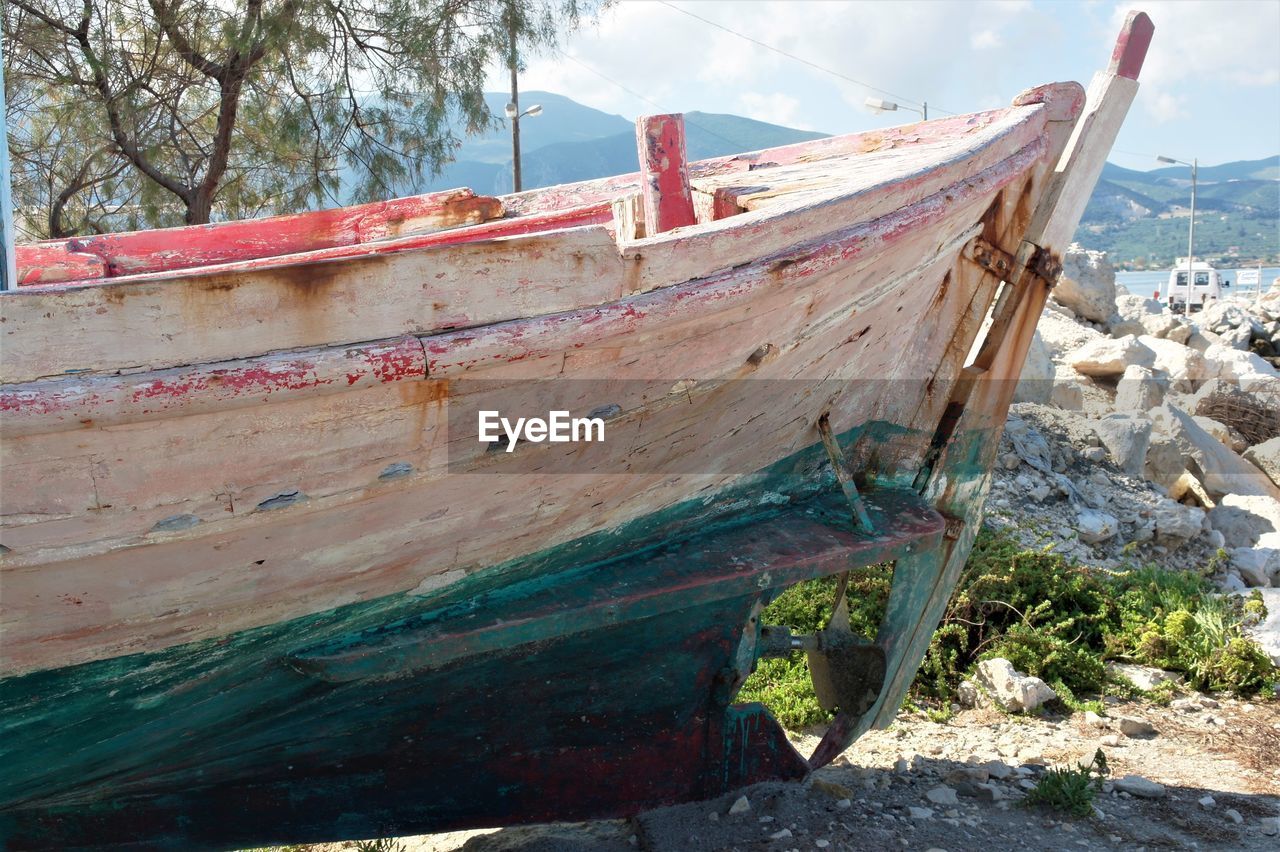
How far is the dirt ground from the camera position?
9.61 feet

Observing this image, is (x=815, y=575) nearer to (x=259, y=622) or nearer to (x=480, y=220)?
(x=259, y=622)

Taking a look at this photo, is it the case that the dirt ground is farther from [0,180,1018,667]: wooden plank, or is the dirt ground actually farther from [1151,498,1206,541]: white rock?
[1151,498,1206,541]: white rock

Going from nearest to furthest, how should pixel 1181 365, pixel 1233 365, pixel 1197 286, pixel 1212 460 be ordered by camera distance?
pixel 1212 460 < pixel 1181 365 < pixel 1233 365 < pixel 1197 286

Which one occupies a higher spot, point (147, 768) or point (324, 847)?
point (147, 768)

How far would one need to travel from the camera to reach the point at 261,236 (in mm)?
4426

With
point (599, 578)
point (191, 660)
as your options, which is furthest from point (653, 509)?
point (191, 660)

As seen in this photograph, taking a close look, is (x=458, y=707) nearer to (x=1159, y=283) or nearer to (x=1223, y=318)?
(x=1223, y=318)

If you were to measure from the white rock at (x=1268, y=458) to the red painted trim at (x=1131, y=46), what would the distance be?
17.3 ft

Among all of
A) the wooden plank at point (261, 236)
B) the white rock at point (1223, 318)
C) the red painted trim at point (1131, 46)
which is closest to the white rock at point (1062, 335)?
the white rock at point (1223, 318)

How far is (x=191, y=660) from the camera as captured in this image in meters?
2.23

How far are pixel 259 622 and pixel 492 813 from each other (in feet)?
2.54

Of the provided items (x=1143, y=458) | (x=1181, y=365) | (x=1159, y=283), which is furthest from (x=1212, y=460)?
(x=1159, y=283)

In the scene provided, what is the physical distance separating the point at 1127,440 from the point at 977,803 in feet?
14.4

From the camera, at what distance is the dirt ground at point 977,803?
9.61 feet
